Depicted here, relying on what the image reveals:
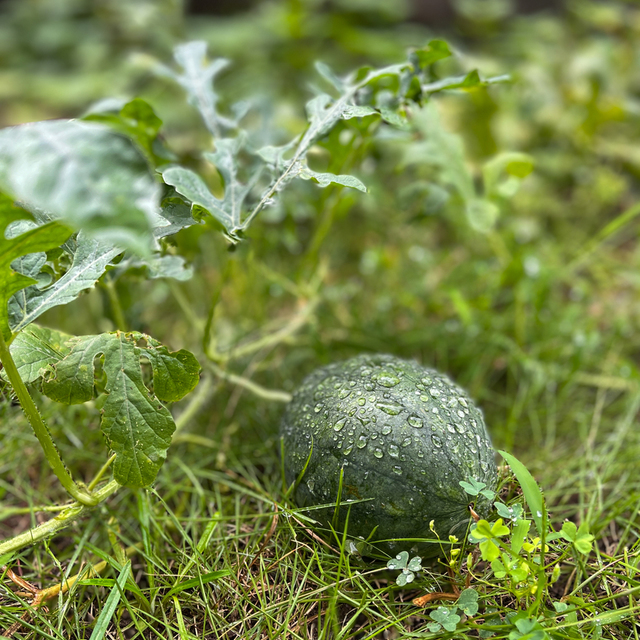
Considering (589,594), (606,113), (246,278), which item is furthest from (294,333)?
(606,113)

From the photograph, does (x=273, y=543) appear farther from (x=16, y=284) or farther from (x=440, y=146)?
(x=440, y=146)

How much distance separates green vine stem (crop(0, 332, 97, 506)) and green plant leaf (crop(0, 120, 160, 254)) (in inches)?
17.4

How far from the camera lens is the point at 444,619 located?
4.09 feet

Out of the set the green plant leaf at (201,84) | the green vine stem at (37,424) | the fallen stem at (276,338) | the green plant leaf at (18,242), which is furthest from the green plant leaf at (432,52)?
the green vine stem at (37,424)

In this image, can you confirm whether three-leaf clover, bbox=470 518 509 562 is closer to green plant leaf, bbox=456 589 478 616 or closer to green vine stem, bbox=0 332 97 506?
green plant leaf, bbox=456 589 478 616

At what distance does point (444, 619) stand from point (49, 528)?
0.98m

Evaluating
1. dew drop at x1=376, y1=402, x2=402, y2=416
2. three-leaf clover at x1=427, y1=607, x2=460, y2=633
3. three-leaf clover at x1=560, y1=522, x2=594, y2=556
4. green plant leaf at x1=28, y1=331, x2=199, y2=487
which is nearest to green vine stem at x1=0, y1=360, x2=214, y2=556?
green plant leaf at x1=28, y1=331, x2=199, y2=487

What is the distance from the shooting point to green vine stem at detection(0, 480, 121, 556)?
4.44 feet

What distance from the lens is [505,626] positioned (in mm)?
1223

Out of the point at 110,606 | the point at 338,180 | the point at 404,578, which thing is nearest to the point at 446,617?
the point at 404,578

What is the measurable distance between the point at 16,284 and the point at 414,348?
156cm

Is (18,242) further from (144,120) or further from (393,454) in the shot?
(393,454)

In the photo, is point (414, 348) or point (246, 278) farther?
point (246, 278)

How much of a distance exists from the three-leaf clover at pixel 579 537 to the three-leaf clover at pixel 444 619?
313 mm
